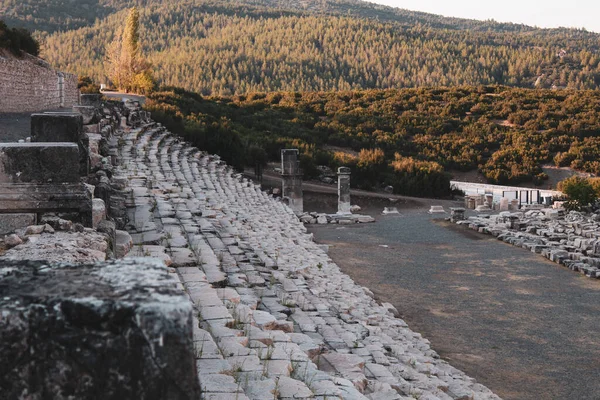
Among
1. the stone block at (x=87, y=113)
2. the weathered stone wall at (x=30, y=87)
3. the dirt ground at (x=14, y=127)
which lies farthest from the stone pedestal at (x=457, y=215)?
the weathered stone wall at (x=30, y=87)

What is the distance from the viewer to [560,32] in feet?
553

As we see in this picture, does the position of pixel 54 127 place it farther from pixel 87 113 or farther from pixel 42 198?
pixel 87 113

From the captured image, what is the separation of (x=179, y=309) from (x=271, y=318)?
16.6ft

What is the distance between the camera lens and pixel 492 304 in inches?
534

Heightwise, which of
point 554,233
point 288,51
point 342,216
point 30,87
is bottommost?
point 342,216

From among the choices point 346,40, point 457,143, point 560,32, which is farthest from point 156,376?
point 560,32

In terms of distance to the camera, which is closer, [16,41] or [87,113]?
[87,113]

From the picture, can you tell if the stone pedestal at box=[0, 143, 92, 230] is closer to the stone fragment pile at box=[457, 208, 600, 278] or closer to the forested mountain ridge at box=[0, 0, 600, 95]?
the stone fragment pile at box=[457, 208, 600, 278]

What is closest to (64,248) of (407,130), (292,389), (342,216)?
(292,389)

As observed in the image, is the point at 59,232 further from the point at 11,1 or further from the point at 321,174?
the point at 11,1

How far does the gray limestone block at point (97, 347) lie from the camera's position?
Answer: 1.78 m

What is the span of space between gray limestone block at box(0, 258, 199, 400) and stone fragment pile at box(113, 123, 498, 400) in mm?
2391

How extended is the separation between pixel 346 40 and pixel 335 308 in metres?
110

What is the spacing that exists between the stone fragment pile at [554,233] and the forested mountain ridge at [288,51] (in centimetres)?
6252
